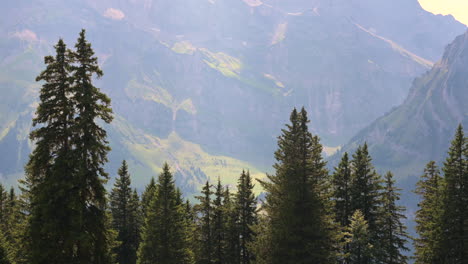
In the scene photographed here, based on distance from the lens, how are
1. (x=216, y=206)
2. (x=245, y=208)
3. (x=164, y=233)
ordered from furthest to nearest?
(x=216, y=206) < (x=245, y=208) < (x=164, y=233)

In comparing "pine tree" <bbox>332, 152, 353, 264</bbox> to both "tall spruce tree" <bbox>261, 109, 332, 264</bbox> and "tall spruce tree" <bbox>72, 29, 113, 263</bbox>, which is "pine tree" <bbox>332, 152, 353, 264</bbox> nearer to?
"tall spruce tree" <bbox>261, 109, 332, 264</bbox>

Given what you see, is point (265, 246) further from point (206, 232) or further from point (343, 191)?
point (206, 232)

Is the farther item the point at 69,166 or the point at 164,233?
the point at 164,233

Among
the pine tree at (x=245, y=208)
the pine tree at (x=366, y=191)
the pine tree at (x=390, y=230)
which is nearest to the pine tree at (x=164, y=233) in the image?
the pine tree at (x=245, y=208)

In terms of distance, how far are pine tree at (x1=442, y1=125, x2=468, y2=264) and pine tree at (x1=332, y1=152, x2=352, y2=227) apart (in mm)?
9530

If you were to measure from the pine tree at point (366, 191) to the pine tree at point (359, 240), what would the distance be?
1.86 meters

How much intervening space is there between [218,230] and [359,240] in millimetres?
15274

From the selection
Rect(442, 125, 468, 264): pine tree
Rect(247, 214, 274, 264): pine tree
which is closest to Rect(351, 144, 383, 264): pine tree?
Rect(442, 125, 468, 264): pine tree

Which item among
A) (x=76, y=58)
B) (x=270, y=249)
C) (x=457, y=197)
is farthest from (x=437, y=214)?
(x=76, y=58)

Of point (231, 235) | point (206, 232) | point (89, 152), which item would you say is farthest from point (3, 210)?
point (89, 152)

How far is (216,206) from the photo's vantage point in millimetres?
45125

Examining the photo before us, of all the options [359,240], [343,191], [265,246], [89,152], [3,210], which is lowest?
[265,246]

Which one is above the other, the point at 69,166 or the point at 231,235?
the point at 69,166

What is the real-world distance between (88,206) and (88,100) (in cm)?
567
